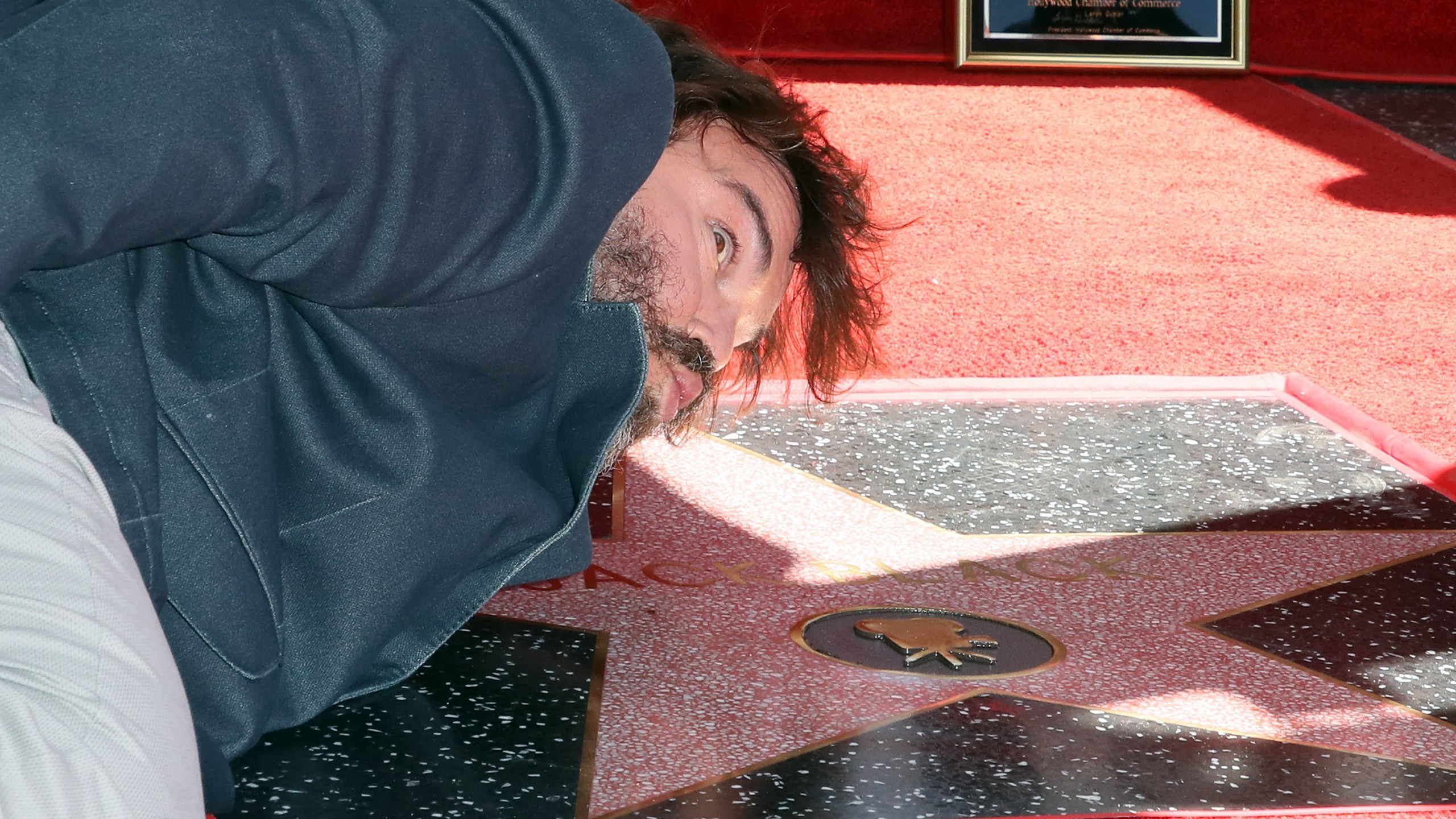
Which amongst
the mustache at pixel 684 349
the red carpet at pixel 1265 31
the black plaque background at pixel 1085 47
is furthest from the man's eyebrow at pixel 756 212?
the black plaque background at pixel 1085 47

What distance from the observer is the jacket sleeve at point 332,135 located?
2.56 feet

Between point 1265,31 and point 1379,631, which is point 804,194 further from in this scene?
point 1265,31

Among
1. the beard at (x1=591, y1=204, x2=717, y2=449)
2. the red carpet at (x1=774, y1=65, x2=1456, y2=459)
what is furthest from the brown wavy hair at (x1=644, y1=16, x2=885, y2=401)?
the red carpet at (x1=774, y1=65, x2=1456, y2=459)

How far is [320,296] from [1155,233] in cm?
263

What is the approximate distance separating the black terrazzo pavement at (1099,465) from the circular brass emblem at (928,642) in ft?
0.87

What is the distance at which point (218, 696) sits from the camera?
1118mm

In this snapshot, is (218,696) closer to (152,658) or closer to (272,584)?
(272,584)

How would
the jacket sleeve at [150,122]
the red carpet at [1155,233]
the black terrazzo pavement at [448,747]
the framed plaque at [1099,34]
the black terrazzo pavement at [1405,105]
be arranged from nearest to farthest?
the jacket sleeve at [150,122]
the black terrazzo pavement at [448,747]
the red carpet at [1155,233]
the black terrazzo pavement at [1405,105]
the framed plaque at [1099,34]

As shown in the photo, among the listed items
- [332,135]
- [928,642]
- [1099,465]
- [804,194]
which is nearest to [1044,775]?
[928,642]

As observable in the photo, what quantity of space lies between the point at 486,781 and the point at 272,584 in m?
0.23

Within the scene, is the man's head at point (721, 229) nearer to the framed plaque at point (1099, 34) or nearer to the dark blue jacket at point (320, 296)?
the dark blue jacket at point (320, 296)

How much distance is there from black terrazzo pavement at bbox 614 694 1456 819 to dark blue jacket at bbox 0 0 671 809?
29 centimetres

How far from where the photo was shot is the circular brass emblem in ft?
4.70

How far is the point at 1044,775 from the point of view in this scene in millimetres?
1222
